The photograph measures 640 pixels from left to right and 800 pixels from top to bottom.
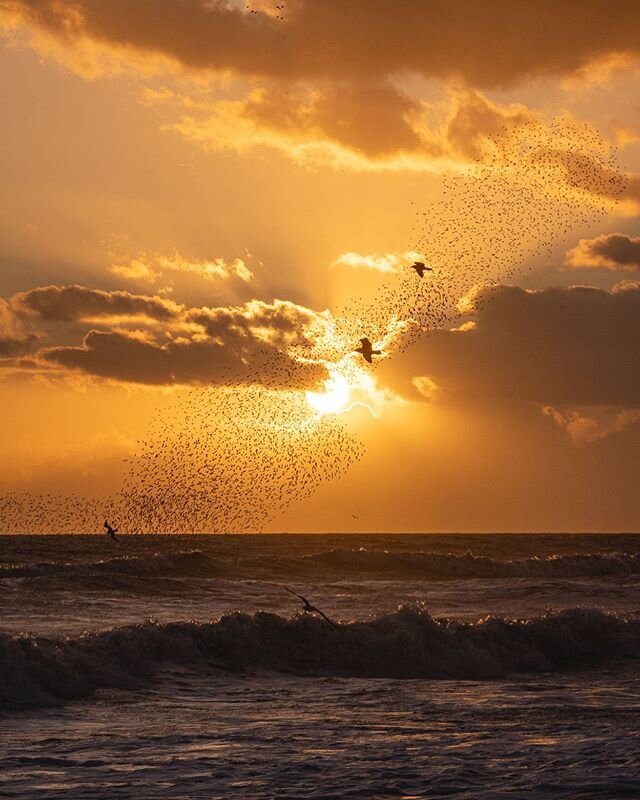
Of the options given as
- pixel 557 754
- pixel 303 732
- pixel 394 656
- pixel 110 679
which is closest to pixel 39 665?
pixel 110 679

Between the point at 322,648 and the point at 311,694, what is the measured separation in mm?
6608

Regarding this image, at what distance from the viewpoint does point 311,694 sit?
27.3 metres

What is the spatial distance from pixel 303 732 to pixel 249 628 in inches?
504

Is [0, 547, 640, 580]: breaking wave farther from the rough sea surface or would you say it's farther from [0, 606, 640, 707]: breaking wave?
[0, 606, 640, 707]: breaking wave

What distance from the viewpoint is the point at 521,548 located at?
110312mm

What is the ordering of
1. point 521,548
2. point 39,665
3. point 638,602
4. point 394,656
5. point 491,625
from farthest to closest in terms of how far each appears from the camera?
point 521,548, point 638,602, point 491,625, point 394,656, point 39,665

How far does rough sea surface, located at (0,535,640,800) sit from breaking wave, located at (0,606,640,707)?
0.21 feet

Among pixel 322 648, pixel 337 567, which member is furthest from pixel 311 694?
pixel 337 567

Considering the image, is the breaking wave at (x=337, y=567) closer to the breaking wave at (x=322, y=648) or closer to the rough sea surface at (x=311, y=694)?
the rough sea surface at (x=311, y=694)

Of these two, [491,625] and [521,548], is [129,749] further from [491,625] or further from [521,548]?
[521,548]

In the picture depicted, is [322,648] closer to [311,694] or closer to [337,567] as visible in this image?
[311,694]

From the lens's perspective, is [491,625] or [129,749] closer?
[129,749]

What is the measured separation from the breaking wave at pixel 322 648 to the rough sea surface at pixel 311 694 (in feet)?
0.21

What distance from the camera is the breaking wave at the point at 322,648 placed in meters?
28.1
